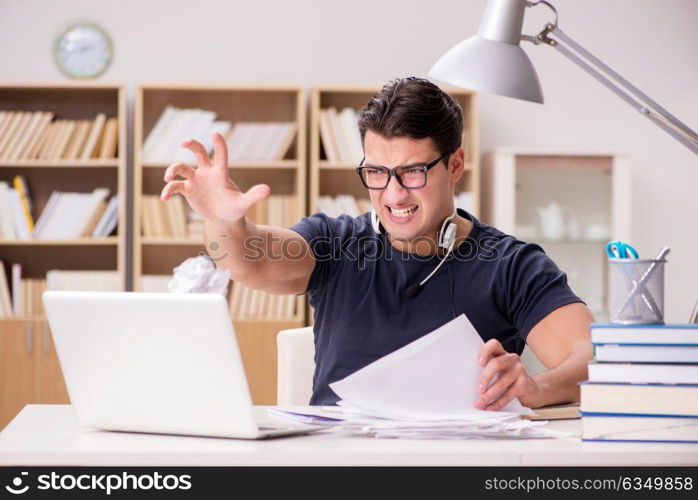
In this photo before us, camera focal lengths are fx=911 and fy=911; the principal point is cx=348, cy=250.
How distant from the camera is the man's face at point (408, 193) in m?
2.00

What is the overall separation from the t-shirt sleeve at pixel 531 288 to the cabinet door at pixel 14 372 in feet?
9.74

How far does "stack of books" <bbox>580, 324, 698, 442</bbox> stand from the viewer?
1279 millimetres

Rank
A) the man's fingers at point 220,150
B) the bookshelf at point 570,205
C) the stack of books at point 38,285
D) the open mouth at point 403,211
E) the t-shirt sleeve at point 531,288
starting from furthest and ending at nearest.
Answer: the bookshelf at point 570,205 → the stack of books at point 38,285 → the open mouth at point 403,211 → the t-shirt sleeve at point 531,288 → the man's fingers at point 220,150

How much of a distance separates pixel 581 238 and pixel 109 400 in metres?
3.62

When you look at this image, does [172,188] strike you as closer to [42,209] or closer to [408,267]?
[408,267]

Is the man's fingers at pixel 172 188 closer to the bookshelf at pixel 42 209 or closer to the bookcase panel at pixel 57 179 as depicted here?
the bookshelf at pixel 42 209

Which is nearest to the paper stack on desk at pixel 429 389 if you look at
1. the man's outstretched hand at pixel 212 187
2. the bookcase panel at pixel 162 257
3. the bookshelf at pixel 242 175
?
the man's outstretched hand at pixel 212 187

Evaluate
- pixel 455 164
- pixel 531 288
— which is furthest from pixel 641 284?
pixel 455 164

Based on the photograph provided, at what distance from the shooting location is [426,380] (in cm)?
138

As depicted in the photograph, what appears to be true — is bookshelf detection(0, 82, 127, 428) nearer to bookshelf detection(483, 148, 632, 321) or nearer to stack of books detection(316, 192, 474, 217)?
stack of books detection(316, 192, 474, 217)

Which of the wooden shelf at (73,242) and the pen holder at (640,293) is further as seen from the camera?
the wooden shelf at (73,242)

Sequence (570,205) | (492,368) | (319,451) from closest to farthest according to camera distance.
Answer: (319,451) < (492,368) < (570,205)

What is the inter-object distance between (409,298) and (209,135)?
8.73 ft

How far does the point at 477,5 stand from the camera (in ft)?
15.8
